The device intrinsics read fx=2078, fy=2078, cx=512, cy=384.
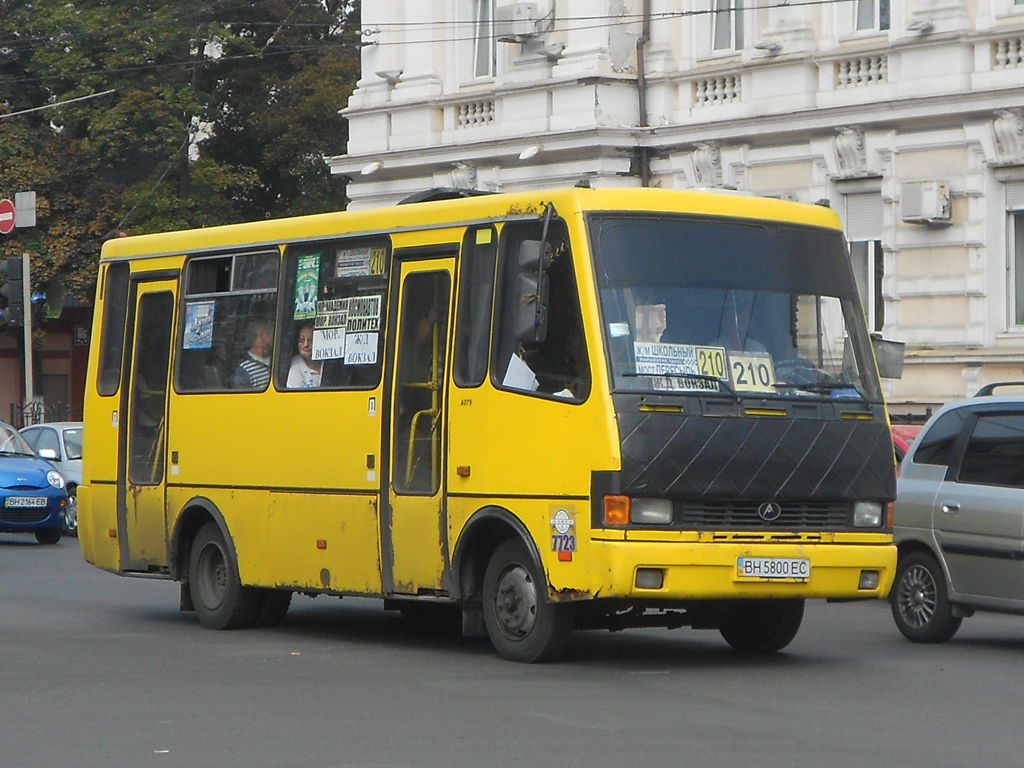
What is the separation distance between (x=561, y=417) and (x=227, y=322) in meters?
3.92

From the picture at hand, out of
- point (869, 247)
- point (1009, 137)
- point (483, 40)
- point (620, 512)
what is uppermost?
point (483, 40)

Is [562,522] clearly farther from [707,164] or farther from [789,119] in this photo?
[707,164]

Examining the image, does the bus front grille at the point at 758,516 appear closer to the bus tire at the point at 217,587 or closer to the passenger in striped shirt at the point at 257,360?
the passenger in striped shirt at the point at 257,360

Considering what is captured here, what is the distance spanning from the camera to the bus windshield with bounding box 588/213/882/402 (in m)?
11.7

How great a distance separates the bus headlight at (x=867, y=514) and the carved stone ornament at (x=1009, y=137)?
15315 millimetres

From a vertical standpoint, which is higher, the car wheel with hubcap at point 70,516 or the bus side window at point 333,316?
the bus side window at point 333,316

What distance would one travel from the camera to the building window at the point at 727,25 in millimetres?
30531

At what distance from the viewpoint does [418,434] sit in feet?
42.1

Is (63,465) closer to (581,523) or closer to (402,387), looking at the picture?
(402,387)

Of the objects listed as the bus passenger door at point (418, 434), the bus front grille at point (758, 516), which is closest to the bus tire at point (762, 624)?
the bus front grille at point (758, 516)

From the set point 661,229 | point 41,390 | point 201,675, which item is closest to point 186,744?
point 201,675

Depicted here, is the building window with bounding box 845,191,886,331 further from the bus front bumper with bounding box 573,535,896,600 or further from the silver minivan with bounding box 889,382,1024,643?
the bus front bumper with bounding box 573,535,896,600

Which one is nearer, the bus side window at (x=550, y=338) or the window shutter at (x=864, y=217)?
the bus side window at (x=550, y=338)

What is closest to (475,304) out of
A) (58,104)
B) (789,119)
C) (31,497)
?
(31,497)
